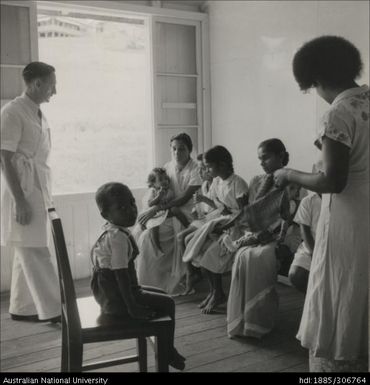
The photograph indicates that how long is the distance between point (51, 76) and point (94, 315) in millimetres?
1717

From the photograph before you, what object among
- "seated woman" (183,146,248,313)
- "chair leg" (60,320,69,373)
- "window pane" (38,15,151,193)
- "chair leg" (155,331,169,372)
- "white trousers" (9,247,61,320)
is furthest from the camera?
"window pane" (38,15,151,193)

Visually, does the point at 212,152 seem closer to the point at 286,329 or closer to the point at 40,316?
the point at 286,329

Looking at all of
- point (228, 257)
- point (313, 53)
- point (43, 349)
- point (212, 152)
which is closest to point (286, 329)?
point (228, 257)

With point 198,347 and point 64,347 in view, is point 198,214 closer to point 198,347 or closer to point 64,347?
point 198,347

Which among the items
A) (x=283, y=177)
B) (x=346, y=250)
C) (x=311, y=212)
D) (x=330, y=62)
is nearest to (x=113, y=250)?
(x=283, y=177)

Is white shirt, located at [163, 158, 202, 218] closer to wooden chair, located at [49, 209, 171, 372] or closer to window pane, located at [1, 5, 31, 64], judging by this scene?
window pane, located at [1, 5, 31, 64]

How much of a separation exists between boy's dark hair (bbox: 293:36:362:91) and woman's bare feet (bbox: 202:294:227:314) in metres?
2.01

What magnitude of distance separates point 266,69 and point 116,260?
2774 mm

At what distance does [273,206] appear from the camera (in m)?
3.03

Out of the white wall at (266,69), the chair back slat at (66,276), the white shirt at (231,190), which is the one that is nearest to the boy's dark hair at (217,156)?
the white shirt at (231,190)

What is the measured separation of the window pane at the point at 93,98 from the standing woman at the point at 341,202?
3477mm

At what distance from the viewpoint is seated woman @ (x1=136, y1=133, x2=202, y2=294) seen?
12.4 ft

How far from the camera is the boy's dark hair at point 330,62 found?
66.0 inches

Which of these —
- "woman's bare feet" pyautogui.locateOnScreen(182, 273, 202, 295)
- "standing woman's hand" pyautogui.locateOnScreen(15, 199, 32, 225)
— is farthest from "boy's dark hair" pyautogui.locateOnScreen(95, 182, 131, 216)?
"woman's bare feet" pyautogui.locateOnScreen(182, 273, 202, 295)
